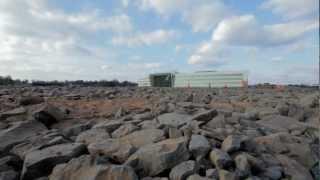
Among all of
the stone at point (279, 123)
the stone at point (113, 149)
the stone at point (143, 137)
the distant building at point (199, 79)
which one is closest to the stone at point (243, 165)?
the stone at point (143, 137)

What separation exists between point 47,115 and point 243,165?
16.6ft

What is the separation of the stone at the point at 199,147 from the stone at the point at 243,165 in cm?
48

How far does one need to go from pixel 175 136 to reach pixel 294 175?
80.4 inches

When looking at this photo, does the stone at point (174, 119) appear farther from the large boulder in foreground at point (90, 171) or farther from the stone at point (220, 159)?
the large boulder in foreground at point (90, 171)

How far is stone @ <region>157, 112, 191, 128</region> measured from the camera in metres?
7.69

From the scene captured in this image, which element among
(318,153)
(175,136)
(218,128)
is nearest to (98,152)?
(175,136)

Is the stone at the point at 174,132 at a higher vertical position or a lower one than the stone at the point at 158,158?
higher

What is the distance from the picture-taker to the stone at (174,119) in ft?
25.2

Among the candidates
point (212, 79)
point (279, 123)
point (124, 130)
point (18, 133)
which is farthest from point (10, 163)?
point (212, 79)

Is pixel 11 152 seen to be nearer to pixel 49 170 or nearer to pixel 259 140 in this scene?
pixel 49 170

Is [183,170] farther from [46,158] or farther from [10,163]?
[10,163]

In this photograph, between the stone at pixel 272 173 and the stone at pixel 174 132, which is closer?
the stone at pixel 272 173

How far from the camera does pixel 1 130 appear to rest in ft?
25.5

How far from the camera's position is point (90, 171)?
533 centimetres
